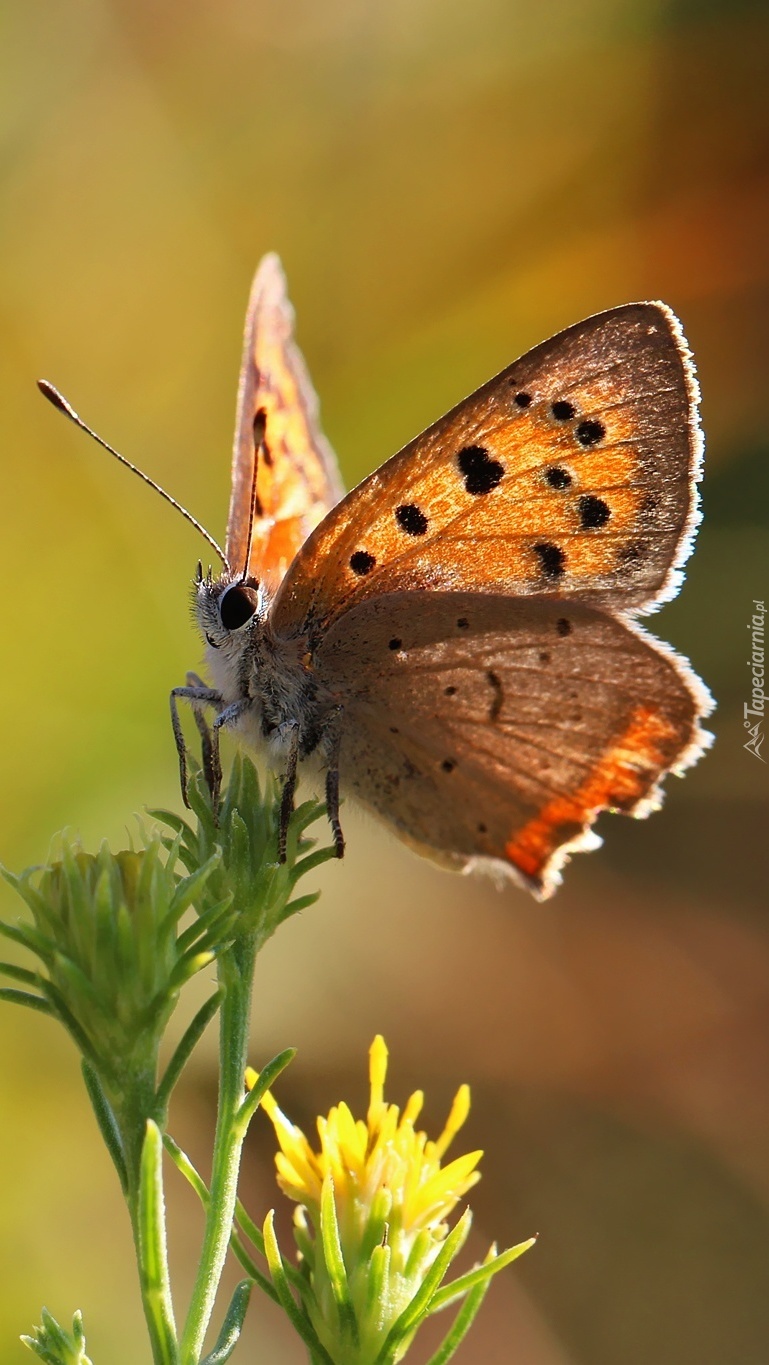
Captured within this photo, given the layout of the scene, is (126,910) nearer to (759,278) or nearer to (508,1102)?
(508,1102)

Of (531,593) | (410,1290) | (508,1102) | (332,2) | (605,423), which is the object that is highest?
(332,2)

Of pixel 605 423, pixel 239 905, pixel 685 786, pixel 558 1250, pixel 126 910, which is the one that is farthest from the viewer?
pixel 685 786

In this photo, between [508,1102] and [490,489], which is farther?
[508,1102]

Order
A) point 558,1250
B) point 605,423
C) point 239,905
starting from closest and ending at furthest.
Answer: point 239,905, point 605,423, point 558,1250


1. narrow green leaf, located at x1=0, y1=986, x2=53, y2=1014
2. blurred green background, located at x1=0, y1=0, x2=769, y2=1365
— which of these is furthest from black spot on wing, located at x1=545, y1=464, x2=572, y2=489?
blurred green background, located at x1=0, y1=0, x2=769, y2=1365

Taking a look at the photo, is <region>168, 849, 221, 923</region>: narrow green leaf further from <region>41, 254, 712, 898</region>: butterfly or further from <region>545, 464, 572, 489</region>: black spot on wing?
<region>545, 464, 572, 489</region>: black spot on wing

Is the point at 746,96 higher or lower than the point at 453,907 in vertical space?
higher

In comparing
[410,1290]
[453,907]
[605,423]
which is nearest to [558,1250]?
[453,907]
